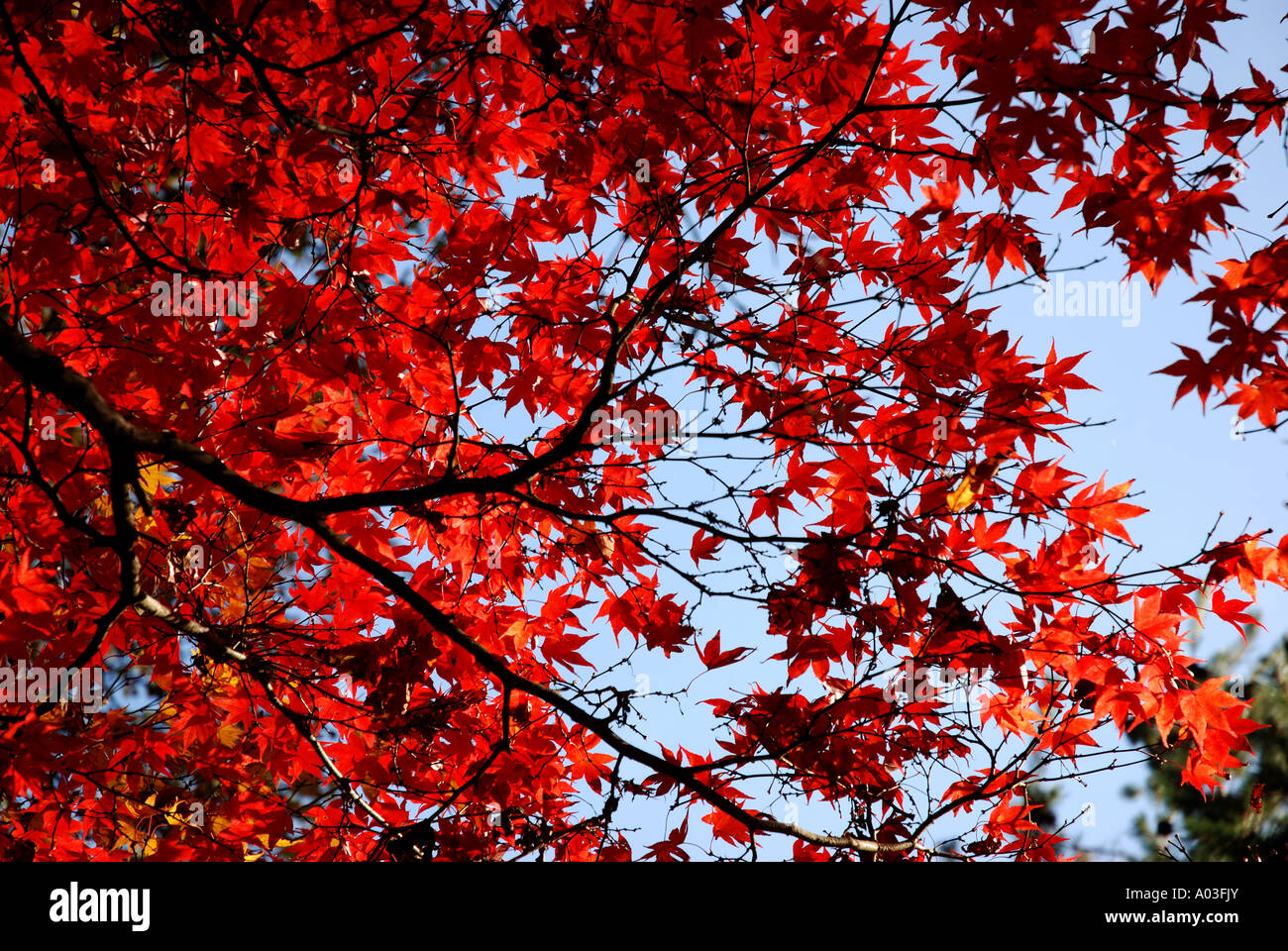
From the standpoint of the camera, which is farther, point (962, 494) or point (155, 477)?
point (155, 477)

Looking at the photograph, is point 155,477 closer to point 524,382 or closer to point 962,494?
point 524,382

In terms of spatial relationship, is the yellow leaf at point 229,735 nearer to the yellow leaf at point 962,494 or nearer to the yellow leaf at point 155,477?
the yellow leaf at point 155,477

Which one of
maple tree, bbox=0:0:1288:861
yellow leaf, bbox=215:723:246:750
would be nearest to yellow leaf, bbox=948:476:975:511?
maple tree, bbox=0:0:1288:861

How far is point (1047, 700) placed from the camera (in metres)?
3.67

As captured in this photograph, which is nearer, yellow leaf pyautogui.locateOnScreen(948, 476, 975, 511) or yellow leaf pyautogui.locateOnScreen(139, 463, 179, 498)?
yellow leaf pyautogui.locateOnScreen(948, 476, 975, 511)

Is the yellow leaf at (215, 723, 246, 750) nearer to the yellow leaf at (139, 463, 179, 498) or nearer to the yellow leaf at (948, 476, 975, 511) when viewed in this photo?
the yellow leaf at (139, 463, 179, 498)

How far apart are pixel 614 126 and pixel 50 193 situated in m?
2.75

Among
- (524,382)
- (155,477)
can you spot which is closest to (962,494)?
(524,382)

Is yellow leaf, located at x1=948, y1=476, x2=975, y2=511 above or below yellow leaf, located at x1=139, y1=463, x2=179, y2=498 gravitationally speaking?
below

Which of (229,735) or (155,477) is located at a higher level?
(155,477)
